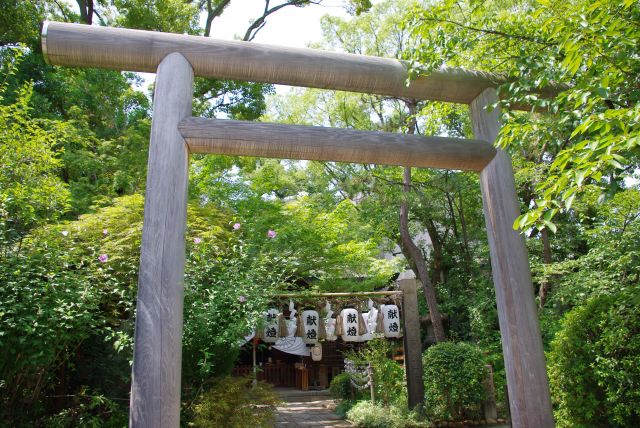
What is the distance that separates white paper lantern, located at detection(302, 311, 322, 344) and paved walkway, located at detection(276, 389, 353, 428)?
1319 millimetres

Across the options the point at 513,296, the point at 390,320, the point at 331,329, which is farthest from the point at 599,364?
the point at 331,329

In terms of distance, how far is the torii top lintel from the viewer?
3.68 metres

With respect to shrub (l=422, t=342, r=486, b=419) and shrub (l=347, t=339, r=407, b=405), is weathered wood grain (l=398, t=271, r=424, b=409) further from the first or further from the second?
shrub (l=347, t=339, r=407, b=405)

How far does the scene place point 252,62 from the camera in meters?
3.93

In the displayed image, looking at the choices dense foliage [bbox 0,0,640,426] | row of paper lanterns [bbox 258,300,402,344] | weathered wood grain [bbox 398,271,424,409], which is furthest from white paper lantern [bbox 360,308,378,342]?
weathered wood grain [bbox 398,271,424,409]

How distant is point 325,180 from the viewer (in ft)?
51.8

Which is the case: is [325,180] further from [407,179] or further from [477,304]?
[477,304]

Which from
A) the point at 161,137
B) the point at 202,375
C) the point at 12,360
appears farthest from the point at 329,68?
the point at 12,360

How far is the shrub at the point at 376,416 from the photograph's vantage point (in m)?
7.79

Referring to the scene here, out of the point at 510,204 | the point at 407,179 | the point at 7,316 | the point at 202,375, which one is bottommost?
the point at 202,375

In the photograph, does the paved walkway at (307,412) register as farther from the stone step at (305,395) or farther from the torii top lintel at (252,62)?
the torii top lintel at (252,62)

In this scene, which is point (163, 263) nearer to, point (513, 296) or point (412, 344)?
point (513, 296)

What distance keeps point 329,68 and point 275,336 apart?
5676 mm

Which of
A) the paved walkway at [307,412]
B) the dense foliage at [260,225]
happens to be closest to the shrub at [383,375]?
the dense foliage at [260,225]
